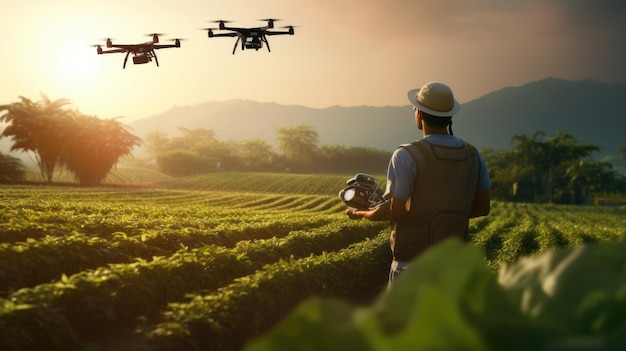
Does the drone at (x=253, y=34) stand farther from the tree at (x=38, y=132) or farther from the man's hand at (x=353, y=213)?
the tree at (x=38, y=132)

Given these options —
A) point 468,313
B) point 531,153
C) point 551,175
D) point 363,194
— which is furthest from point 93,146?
point 551,175

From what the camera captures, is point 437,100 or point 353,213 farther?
point 353,213

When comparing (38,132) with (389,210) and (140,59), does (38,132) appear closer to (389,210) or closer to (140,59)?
(140,59)

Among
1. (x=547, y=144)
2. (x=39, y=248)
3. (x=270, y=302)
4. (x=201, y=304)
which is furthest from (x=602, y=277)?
(x=547, y=144)

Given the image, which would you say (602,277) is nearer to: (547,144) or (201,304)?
(201,304)

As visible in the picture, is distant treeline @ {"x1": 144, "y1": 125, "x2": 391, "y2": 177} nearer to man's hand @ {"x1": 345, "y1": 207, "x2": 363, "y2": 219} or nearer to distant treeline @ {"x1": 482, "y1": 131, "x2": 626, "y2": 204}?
distant treeline @ {"x1": 482, "y1": 131, "x2": 626, "y2": 204}

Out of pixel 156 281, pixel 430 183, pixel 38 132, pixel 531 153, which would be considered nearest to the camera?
pixel 430 183
